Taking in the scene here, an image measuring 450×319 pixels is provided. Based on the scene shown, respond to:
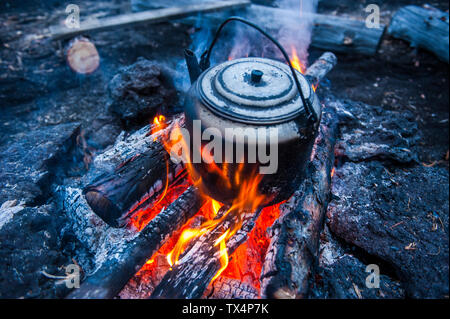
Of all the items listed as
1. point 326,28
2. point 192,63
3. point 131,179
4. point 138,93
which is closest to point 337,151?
point 192,63

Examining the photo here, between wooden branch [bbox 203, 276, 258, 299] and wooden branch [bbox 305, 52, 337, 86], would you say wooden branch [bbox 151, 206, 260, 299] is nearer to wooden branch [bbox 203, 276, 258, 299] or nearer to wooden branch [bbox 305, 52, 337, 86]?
wooden branch [bbox 203, 276, 258, 299]

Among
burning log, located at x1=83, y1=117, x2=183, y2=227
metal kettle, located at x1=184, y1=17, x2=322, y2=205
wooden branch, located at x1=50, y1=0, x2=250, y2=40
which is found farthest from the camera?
wooden branch, located at x1=50, y1=0, x2=250, y2=40

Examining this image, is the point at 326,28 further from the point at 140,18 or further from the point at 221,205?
the point at 221,205

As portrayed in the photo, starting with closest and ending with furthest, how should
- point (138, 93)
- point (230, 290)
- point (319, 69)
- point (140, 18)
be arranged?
point (230, 290), point (138, 93), point (319, 69), point (140, 18)

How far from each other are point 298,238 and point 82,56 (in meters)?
4.33

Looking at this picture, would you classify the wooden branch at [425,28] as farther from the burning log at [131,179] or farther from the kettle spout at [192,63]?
the burning log at [131,179]

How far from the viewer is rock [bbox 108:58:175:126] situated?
10.1 ft

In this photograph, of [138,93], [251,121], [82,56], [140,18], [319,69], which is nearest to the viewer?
[251,121]

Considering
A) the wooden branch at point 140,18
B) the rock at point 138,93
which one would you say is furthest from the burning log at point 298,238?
the wooden branch at point 140,18

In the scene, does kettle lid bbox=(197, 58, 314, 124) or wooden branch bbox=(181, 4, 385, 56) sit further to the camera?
wooden branch bbox=(181, 4, 385, 56)

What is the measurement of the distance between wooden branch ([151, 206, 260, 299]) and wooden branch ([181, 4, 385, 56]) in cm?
385

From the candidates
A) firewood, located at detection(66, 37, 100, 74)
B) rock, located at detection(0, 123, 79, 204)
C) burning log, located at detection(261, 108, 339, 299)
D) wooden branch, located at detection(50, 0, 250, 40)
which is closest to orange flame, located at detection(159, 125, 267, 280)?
burning log, located at detection(261, 108, 339, 299)

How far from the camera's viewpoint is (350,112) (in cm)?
336

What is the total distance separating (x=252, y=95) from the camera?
1566 millimetres
